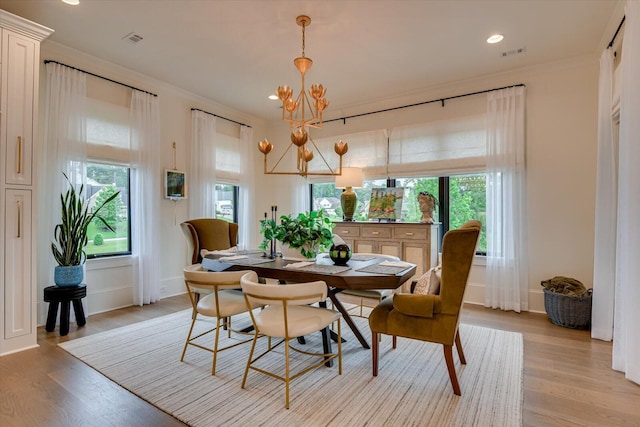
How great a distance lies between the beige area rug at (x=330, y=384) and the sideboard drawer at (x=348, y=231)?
189 centimetres

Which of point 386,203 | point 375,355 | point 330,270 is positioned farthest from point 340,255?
point 386,203

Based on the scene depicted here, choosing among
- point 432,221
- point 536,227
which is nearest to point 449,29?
point 432,221

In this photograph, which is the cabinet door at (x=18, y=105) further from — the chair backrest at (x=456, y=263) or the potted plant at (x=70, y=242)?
the chair backrest at (x=456, y=263)

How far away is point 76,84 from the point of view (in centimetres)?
362

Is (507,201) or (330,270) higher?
(507,201)

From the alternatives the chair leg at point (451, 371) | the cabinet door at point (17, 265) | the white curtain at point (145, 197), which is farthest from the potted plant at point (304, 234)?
the white curtain at point (145, 197)

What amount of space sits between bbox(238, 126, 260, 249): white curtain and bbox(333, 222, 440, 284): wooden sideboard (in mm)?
1763

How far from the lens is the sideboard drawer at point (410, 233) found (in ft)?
14.0

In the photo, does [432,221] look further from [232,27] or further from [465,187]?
[232,27]

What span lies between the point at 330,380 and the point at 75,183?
3.38 m

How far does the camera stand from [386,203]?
15.9 ft

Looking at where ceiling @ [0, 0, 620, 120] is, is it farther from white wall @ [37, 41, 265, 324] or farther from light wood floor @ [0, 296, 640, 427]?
light wood floor @ [0, 296, 640, 427]

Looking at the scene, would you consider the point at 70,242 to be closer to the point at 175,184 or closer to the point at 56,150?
the point at 56,150

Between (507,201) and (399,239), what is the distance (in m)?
1.40
